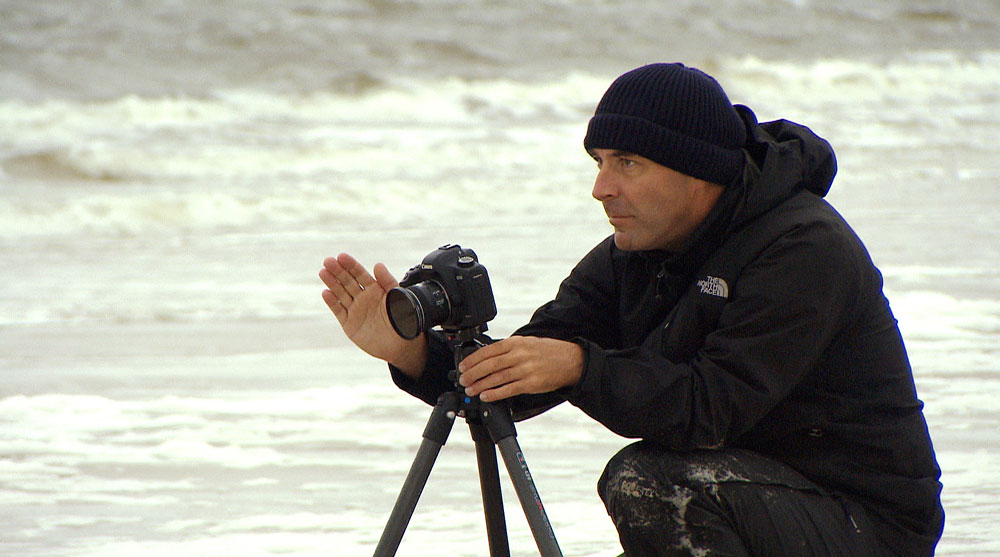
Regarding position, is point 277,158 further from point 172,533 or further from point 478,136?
point 172,533

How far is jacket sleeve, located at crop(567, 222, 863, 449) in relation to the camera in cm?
204

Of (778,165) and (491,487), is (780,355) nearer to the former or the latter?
(778,165)

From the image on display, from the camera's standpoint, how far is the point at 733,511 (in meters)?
2.12

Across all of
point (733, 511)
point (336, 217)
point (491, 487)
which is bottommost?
point (733, 511)

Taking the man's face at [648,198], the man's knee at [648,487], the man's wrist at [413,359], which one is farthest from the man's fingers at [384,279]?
the man's knee at [648,487]

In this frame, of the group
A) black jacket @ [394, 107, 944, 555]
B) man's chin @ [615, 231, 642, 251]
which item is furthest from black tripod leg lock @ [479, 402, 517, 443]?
man's chin @ [615, 231, 642, 251]

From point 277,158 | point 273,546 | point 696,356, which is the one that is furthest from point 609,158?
point 277,158

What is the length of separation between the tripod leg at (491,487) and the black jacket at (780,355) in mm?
142

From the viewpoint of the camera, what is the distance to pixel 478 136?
1550 centimetres

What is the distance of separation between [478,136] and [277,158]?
8.01 feet

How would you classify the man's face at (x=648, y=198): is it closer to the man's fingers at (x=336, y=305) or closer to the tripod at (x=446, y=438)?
the tripod at (x=446, y=438)

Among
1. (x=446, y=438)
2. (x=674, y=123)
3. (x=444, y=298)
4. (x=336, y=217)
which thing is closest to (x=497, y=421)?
(x=446, y=438)

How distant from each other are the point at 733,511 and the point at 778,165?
0.54m

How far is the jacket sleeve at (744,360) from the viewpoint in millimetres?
2035
